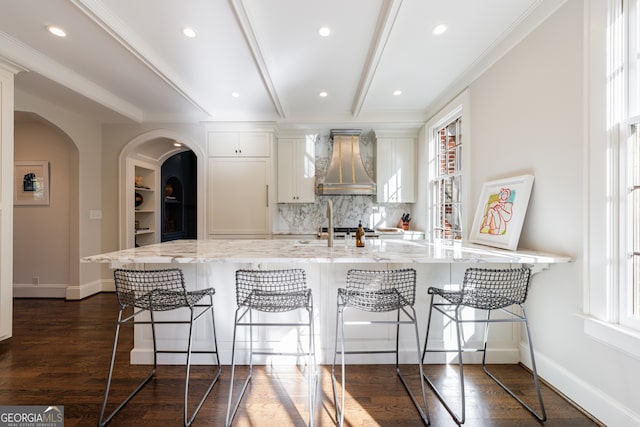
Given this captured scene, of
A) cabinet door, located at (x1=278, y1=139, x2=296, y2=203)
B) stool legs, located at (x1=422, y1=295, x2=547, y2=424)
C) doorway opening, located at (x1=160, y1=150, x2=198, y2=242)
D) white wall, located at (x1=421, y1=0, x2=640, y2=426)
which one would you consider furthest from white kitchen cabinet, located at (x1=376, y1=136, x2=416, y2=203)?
doorway opening, located at (x1=160, y1=150, x2=198, y2=242)

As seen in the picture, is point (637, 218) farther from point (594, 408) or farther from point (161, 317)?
point (161, 317)

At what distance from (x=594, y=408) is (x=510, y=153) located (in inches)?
69.3

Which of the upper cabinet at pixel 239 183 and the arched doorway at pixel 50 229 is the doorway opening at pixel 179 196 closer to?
the arched doorway at pixel 50 229

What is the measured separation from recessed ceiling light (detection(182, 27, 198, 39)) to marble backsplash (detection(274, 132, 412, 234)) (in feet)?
8.59

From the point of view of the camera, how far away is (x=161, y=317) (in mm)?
2131

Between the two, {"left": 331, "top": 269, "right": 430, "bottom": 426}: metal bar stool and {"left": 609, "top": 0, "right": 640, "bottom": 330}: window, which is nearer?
{"left": 609, "top": 0, "right": 640, "bottom": 330}: window

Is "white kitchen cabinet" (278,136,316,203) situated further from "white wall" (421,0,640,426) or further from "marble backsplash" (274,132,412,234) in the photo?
"white wall" (421,0,640,426)

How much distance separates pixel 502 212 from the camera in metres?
2.20

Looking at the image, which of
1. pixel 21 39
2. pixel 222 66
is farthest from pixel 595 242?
pixel 21 39

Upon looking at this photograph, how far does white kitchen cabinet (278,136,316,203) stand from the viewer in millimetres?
4289

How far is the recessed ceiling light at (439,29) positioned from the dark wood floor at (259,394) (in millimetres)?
2662

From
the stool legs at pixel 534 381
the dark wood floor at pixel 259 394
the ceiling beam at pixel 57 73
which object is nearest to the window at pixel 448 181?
the stool legs at pixel 534 381

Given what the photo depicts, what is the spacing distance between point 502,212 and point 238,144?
342 centimetres

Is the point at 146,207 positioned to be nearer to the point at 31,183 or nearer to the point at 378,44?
the point at 31,183
